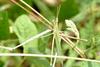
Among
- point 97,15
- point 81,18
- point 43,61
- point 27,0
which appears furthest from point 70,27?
point 97,15

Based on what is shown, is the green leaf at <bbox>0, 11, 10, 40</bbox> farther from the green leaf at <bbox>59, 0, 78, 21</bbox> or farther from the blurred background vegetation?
the green leaf at <bbox>59, 0, 78, 21</bbox>

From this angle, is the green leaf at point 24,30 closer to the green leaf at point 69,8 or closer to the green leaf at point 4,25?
the green leaf at point 4,25

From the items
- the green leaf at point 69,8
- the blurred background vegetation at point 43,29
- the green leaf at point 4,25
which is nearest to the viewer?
A: the blurred background vegetation at point 43,29

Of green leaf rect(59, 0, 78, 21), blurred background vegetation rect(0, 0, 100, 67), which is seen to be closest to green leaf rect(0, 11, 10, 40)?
blurred background vegetation rect(0, 0, 100, 67)

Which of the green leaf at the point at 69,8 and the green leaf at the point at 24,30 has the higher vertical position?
the green leaf at the point at 69,8

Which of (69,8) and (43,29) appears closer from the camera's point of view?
(43,29)

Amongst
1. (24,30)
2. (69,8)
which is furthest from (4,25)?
(69,8)

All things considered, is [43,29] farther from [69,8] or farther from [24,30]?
[69,8]

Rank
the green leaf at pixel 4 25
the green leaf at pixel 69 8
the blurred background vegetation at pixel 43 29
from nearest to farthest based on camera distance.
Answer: the blurred background vegetation at pixel 43 29 < the green leaf at pixel 4 25 < the green leaf at pixel 69 8

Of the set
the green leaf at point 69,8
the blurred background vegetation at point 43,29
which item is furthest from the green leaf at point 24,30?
the green leaf at point 69,8

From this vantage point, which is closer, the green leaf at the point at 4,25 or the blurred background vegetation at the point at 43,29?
the blurred background vegetation at the point at 43,29
